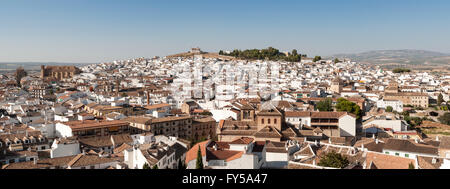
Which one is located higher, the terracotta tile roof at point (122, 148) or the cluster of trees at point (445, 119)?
the terracotta tile roof at point (122, 148)

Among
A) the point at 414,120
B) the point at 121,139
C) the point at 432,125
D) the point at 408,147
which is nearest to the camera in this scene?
the point at 408,147

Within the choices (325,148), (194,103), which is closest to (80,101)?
(194,103)

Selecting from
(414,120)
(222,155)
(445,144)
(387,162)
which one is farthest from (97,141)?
(414,120)

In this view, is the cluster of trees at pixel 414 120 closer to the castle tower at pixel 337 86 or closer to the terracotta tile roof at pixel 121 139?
the castle tower at pixel 337 86

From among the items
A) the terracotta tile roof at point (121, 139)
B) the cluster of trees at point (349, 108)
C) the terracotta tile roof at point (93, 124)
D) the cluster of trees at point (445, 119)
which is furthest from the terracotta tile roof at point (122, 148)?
the cluster of trees at point (445, 119)

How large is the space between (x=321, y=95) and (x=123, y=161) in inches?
1259

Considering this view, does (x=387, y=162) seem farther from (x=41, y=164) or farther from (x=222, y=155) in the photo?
(x=41, y=164)

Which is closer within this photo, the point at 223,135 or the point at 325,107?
the point at 223,135

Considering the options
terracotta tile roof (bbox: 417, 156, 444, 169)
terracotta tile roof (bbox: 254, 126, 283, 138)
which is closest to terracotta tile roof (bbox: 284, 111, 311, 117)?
terracotta tile roof (bbox: 254, 126, 283, 138)

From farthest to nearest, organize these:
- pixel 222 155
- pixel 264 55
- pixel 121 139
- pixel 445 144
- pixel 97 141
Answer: pixel 264 55
pixel 121 139
pixel 97 141
pixel 445 144
pixel 222 155

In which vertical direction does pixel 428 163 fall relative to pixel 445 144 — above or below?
below

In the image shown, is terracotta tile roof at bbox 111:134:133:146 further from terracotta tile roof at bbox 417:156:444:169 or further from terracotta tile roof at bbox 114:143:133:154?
terracotta tile roof at bbox 417:156:444:169
